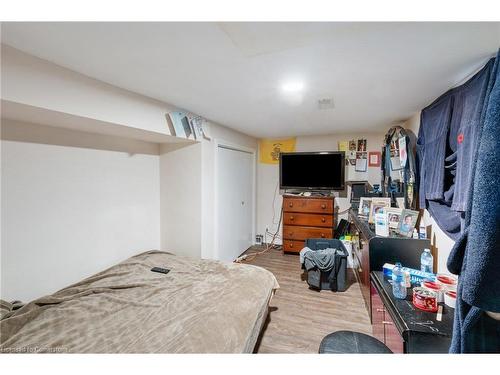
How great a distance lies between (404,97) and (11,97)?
8.55 ft

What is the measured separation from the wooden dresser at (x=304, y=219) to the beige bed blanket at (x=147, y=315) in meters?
1.63

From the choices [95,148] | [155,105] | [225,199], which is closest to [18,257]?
[95,148]

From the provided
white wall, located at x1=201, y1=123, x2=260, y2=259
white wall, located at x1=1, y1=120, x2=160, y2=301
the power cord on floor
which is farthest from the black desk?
white wall, located at x1=1, y1=120, x2=160, y2=301

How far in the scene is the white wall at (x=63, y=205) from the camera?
1.41 meters

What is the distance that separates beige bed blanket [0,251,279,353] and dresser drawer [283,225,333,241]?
5.34 feet

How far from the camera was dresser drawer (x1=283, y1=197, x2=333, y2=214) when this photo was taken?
3.27m

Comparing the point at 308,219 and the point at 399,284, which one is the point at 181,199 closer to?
the point at 308,219

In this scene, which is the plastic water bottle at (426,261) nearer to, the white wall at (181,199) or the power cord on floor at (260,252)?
the white wall at (181,199)

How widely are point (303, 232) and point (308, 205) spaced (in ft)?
1.49

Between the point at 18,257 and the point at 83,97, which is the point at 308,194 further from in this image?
the point at 18,257

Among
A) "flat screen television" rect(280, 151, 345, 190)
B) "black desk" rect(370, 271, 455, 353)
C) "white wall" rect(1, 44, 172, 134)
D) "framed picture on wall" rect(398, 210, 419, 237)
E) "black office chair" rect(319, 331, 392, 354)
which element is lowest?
"black office chair" rect(319, 331, 392, 354)

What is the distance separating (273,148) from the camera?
3.95 meters

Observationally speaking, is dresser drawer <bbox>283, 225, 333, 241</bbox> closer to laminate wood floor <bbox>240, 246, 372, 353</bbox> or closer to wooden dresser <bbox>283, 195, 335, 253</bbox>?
wooden dresser <bbox>283, 195, 335, 253</bbox>

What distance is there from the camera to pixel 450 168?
4.82 feet
